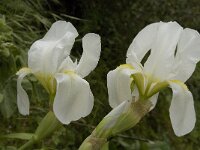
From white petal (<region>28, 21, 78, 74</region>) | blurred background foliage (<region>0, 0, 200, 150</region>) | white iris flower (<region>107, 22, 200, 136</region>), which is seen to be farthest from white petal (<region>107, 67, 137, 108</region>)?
blurred background foliage (<region>0, 0, 200, 150</region>)

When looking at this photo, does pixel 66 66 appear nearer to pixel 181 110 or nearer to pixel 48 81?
pixel 48 81

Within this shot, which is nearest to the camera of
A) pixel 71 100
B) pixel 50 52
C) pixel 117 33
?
pixel 71 100

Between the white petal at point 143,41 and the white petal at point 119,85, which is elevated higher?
the white petal at point 143,41

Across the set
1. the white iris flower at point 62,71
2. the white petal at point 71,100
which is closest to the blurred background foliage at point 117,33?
the white iris flower at point 62,71

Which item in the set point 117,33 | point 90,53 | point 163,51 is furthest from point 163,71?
point 117,33

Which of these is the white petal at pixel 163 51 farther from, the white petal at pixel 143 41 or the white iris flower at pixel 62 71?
the white iris flower at pixel 62 71
